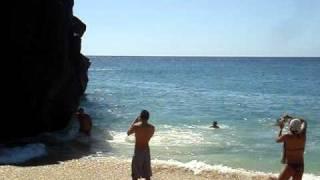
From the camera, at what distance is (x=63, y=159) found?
18172mm

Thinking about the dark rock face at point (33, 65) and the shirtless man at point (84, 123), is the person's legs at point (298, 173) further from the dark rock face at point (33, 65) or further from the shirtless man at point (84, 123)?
the shirtless man at point (84, 123)

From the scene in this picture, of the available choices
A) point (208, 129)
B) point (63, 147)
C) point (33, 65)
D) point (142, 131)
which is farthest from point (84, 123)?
point (142, 131)

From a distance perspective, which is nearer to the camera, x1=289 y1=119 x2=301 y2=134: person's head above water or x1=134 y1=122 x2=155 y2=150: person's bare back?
x1=289 y1=119 x2=301 y2=134: person's head above water

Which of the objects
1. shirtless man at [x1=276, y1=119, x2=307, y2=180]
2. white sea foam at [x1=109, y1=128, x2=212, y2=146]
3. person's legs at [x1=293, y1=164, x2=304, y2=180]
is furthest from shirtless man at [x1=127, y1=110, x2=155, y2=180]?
white sea foam at [x1=109, y1=128, x2=212, y2=146]

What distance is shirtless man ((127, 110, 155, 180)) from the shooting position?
37.2 feet

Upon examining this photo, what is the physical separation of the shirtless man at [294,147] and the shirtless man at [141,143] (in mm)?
2679

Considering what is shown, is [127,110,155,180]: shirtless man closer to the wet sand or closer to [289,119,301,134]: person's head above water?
the wet sand

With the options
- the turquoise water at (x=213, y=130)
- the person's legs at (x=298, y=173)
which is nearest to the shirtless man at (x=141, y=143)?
the person's legs at (x=298, y=173)

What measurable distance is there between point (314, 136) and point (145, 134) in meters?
17.0

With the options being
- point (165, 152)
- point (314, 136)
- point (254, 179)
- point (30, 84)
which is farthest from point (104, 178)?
point (314, 136)

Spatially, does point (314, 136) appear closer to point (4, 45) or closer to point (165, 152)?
point (165, 152)

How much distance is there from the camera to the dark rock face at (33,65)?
2150 cm

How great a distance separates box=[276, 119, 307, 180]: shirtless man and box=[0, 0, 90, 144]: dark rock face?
13.6 m

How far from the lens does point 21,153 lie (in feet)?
61.7
